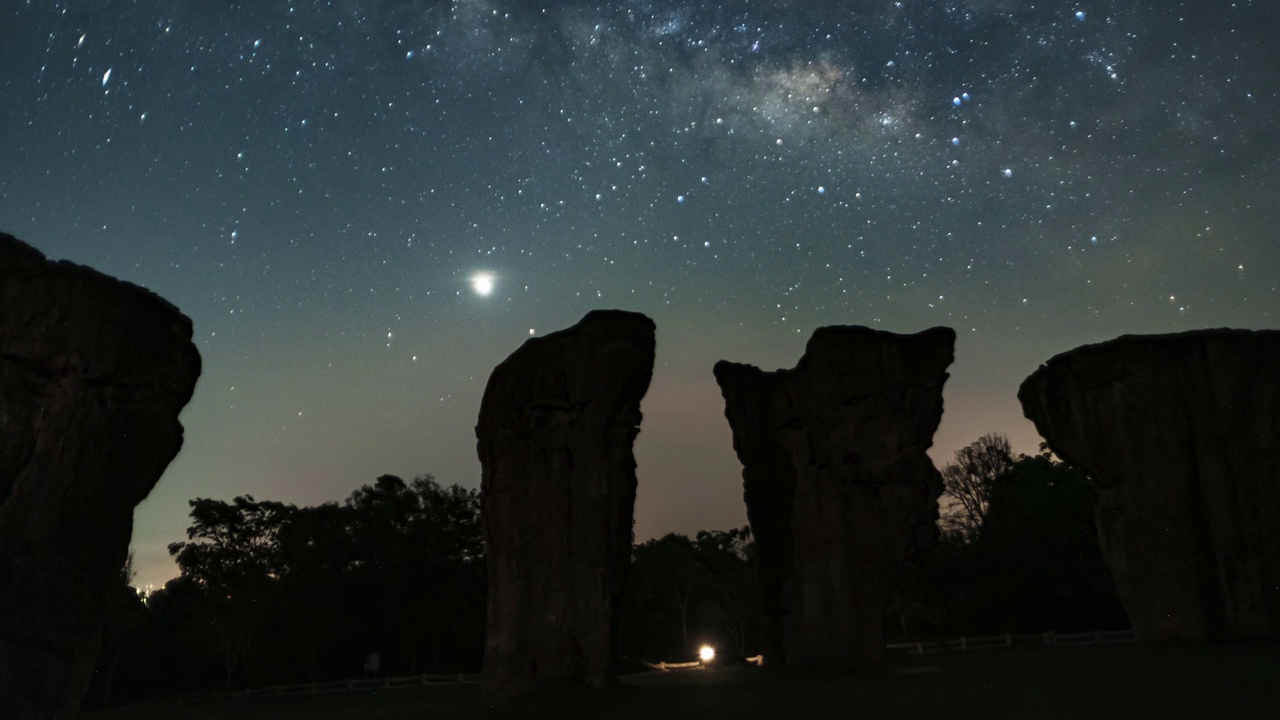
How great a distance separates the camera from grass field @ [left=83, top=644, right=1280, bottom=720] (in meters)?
13.2

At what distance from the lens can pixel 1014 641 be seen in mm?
33438

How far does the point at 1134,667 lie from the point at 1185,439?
7.95 metres

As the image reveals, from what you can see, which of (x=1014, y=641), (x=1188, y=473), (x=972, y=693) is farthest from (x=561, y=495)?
(x=1014, y=641)

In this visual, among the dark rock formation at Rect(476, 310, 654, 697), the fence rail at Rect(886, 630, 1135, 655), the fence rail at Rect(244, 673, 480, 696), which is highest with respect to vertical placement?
the dark rock formation at Rect(476, 310, 654, 697)

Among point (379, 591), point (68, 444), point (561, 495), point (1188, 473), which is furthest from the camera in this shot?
point (379, 591)

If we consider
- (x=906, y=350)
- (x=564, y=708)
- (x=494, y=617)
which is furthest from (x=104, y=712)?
(x=906, y=350)

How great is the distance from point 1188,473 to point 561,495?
17.0 meters

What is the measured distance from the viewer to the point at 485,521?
2084 cm

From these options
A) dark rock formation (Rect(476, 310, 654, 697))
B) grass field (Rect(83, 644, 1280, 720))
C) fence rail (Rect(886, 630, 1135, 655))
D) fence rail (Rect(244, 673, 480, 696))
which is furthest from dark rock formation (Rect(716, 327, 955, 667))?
fence rail (Rect(244, 673, 480, 696))

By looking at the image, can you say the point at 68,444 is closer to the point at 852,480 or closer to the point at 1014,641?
the point at 852,480

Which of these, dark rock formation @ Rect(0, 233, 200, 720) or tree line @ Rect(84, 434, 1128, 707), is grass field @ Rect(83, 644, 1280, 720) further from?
tree line @ Rect(84, 434, 1128, 707)

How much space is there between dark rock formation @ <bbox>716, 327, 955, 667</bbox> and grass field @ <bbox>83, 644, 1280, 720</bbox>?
5.61ft

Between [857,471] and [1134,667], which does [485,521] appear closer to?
[857,471]

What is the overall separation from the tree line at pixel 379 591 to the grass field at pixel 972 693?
17096mm
